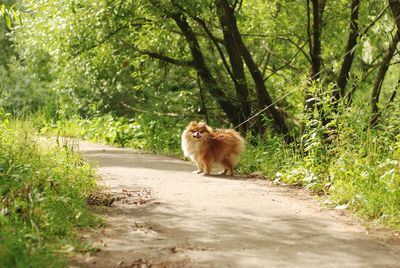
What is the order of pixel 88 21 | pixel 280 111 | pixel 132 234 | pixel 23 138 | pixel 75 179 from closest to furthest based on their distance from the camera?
pixel 132 234 → pixel 75 179 → pixel 23 138 → pixel 88 21 → pixel 280 111

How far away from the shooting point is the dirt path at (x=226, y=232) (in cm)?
522

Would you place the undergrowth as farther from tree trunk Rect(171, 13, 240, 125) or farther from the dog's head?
tree trunk Rect(171, 13, 240, 125)

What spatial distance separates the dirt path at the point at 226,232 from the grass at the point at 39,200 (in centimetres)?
28

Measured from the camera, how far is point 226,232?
6.16 metres

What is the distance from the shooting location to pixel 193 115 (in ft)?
55.0

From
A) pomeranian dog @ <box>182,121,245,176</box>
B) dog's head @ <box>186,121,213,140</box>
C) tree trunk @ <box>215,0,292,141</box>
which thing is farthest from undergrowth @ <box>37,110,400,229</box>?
dog's head @ <box>186,121,213,140</box>

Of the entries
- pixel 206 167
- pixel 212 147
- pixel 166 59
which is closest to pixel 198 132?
pixel 212 147

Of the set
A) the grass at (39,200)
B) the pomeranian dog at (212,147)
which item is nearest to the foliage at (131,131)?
the pomeranian dog at (212,147)

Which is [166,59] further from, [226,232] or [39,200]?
[39,200]

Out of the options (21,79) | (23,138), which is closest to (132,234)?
(23,138)

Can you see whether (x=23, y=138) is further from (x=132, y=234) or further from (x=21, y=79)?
(x=21, y=79)

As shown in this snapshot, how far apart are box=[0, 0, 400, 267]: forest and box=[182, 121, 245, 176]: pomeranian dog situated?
710 mm

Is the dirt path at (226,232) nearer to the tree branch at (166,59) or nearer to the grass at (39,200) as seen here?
the grass at (39,200)

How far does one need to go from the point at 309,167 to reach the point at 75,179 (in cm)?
378
